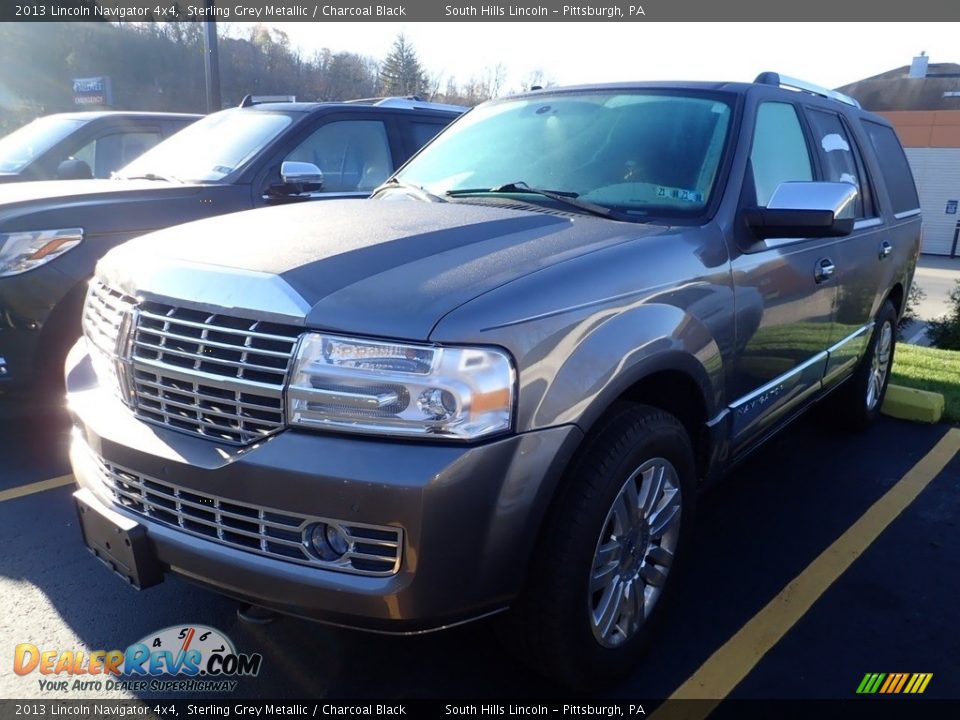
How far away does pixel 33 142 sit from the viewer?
21.6 ft

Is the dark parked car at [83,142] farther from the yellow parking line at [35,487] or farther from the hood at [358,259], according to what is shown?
the hood at [358,259]

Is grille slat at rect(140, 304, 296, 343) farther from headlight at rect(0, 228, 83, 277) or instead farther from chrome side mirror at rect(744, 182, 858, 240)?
headlight at rect(0, 228, 83, 277)

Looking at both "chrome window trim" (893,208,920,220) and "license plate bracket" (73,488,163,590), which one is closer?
"license plate bracket" (73,488,163,590)

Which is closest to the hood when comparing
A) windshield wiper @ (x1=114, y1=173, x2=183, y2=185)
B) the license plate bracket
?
the license plate bracket

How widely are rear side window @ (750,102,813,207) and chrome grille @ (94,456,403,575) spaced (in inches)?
86.0

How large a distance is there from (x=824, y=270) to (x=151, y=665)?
126 inches

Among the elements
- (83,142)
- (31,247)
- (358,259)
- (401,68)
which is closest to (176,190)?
(31,247)

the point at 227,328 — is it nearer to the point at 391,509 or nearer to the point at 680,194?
the point at 391,509

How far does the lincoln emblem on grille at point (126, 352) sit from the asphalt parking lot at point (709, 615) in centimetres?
95

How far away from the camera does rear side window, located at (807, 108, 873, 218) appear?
13.1 feet

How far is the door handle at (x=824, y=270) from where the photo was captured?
11.8ft

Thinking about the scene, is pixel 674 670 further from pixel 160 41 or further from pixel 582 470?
pixel 160 41

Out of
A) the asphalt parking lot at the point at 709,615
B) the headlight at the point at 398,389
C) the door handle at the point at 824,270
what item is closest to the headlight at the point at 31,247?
the asphalt parking lot at the point at 709,615

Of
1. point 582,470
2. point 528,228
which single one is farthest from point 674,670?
point 528,228
